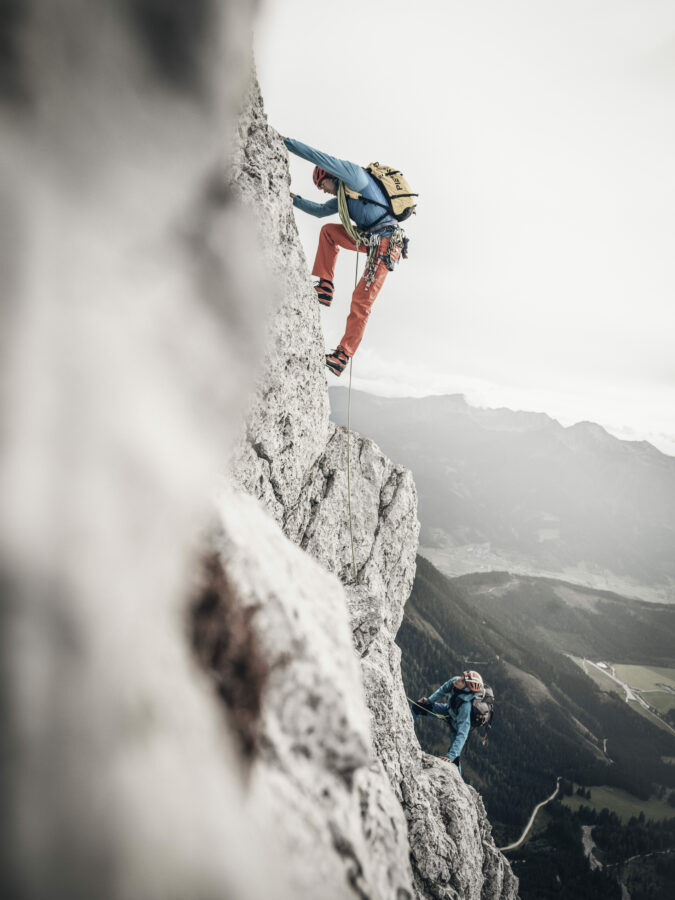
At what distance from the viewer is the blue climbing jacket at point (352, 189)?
7273 mm

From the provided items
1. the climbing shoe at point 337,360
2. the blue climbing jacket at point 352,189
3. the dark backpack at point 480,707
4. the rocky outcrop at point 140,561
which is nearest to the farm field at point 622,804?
the dark backpack at point 480,707

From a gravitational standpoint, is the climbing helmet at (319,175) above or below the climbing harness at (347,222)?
above

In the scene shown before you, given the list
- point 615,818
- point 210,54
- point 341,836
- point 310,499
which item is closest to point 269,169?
point 210,54

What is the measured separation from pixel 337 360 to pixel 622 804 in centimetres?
21454

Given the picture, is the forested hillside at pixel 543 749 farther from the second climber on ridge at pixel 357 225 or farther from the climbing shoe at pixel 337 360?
the second climber on ridge at pixel 357 225

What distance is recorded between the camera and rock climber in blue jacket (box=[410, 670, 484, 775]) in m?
10.8

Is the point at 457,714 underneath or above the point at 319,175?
underneath

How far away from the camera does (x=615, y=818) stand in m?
129

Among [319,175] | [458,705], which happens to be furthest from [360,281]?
[458,705]

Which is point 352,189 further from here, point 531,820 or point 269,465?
point 531,820

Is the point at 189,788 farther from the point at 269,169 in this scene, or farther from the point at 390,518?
the point at 390,518

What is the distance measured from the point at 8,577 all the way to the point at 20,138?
3.20 meters

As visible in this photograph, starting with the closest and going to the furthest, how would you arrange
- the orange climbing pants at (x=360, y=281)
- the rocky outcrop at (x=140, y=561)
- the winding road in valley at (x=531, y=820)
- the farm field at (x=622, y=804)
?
1. the rocky outcrop at (x=140, y=561)
2. the orange climbing pants at (x=360, y=281)
3. the winding road in valley at (x=531, y=820)
4. the farm field at (x=622, y=804)

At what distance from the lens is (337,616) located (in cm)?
366
